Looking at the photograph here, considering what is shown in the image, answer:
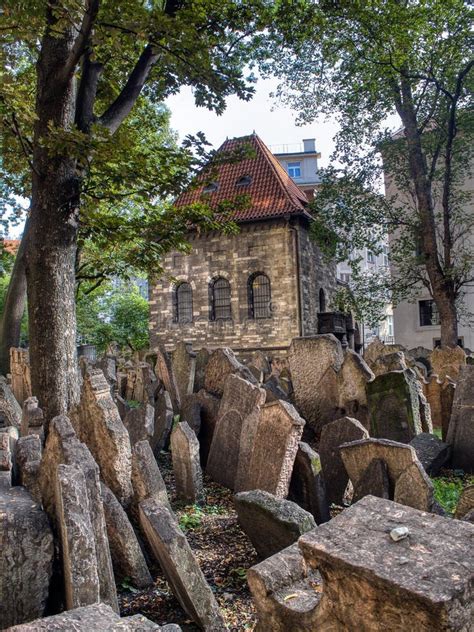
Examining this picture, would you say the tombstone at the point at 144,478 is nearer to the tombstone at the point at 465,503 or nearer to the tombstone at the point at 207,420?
the tombstone at the point at 465,503

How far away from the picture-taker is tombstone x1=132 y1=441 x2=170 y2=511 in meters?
3.43

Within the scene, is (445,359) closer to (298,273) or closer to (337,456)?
(337,456)

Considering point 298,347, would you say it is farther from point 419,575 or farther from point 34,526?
point 419,575

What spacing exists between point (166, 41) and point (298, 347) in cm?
394

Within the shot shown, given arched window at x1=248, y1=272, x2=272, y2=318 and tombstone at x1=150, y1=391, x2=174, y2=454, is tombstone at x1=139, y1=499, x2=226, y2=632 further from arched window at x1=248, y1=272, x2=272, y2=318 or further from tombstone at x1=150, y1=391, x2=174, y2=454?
arched window at x1=248, y1=272, x2=272, y2=318

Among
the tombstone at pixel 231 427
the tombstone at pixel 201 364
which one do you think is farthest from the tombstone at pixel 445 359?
the tombstone at pixel 231 427

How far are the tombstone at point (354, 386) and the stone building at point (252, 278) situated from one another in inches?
647

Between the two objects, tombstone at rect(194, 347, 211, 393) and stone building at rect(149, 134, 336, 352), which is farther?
stone building at rect(149, 134, 336, 352)

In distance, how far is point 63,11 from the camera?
5492 mm

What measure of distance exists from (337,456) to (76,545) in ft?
8.74

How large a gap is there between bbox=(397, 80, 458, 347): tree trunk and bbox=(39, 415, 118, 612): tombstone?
15959 mm

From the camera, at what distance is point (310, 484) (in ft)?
12.6

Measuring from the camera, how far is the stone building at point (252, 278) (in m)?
23.1

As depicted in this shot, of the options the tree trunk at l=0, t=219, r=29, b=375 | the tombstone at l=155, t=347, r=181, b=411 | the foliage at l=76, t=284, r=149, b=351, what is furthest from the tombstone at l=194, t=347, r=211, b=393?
the foliage at l=76, t=284, r=149, b=351
